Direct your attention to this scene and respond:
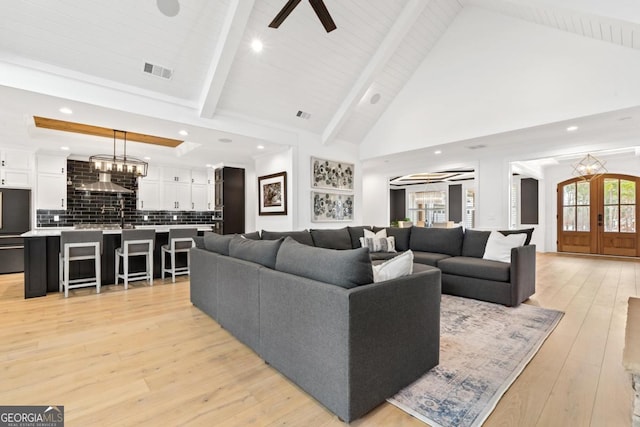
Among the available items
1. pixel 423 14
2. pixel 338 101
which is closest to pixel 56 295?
pixel 338 101

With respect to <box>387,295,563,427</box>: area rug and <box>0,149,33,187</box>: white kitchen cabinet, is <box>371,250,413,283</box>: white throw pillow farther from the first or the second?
<box>0,149,33,187</box>: white kitchen cabinet

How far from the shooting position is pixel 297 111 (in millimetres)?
5320

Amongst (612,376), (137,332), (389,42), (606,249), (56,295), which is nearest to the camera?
(612,376)

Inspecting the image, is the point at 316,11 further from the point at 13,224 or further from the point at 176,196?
the point at 13,224

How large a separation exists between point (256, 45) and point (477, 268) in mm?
4165

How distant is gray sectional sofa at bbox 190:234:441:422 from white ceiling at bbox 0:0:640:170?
9.13 feet

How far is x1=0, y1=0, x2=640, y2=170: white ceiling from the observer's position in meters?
3.09

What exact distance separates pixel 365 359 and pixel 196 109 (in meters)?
4.15

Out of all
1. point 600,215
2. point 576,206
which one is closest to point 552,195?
point 576,206

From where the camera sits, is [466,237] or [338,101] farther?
[338,101]

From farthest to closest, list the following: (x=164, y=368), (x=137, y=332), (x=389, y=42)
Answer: (x=389, y=42)
(x=137, y=332)
(x=164, y=368)

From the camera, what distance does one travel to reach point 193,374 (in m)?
2.13

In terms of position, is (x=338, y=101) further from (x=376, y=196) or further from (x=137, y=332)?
(x=137, y=332)

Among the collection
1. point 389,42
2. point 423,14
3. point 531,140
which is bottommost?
point 531,140
